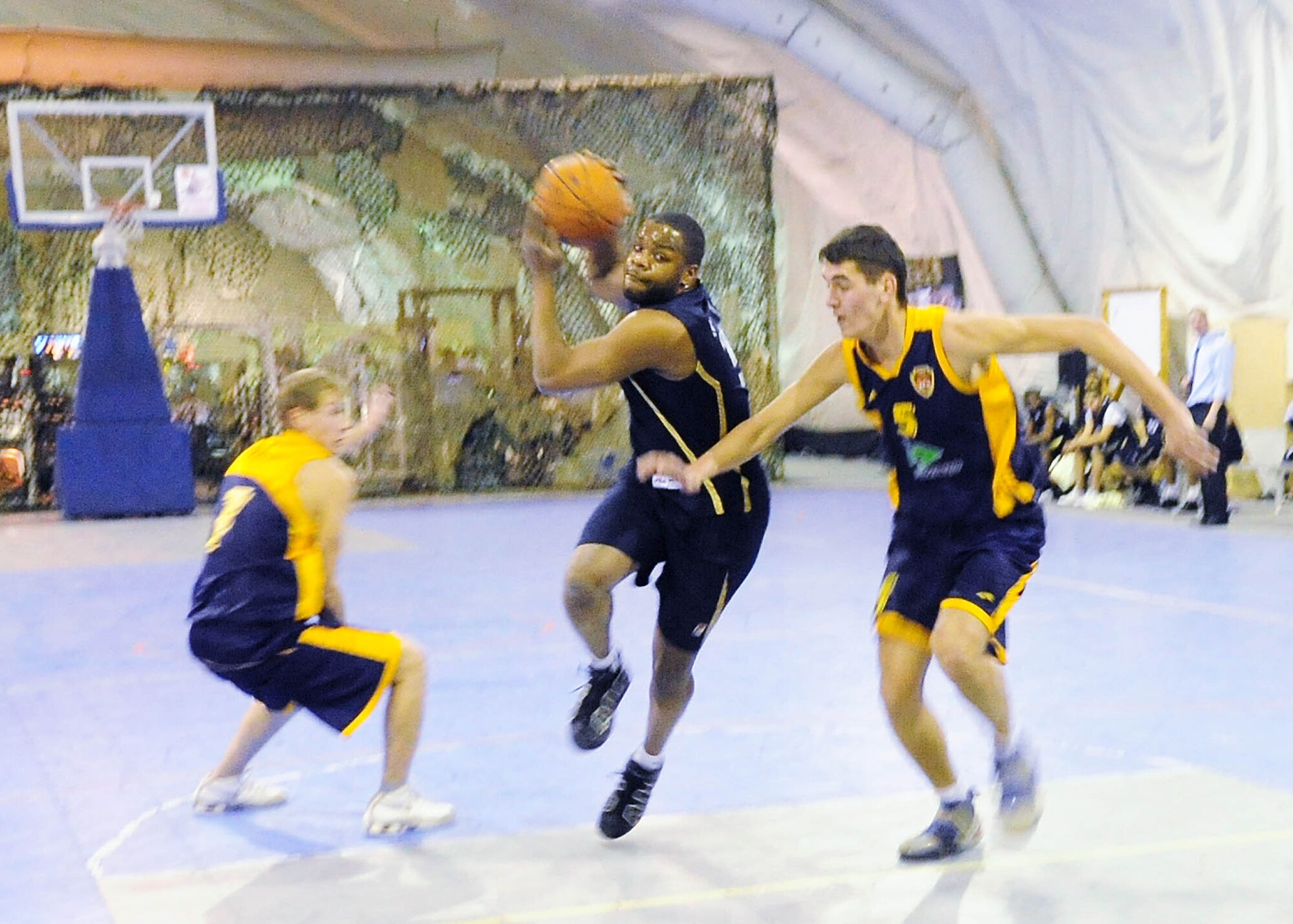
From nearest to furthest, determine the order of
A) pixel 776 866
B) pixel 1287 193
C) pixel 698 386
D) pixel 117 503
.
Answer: pixel 776 866
pixel 698 386
pixel 1287 193
pixel 117 503

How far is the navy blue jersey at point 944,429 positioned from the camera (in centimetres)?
404

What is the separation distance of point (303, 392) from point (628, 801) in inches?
63.8

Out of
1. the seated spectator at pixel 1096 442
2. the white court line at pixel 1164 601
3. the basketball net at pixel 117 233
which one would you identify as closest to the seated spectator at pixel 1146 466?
the seated spectator at pixel 1096 442

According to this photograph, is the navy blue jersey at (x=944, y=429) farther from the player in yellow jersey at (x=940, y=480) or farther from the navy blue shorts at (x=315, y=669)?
the navy blue shorts at (x=315, y=669)

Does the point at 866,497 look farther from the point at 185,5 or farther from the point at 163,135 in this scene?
the point at 185,5

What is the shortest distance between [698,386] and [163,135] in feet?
45.2

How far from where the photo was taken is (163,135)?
16.5 m

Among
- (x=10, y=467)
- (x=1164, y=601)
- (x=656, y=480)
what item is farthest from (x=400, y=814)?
(x=10, y=467)

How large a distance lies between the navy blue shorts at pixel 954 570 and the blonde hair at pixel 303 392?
1.83m

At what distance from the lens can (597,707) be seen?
186 inches

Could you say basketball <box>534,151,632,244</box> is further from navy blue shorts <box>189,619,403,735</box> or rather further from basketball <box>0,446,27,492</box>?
basketball <box>0,446,27,492</box>

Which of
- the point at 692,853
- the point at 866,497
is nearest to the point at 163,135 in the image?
the point at 866,497

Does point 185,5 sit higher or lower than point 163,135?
higher

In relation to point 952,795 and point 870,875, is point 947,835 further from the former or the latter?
point 870,875
